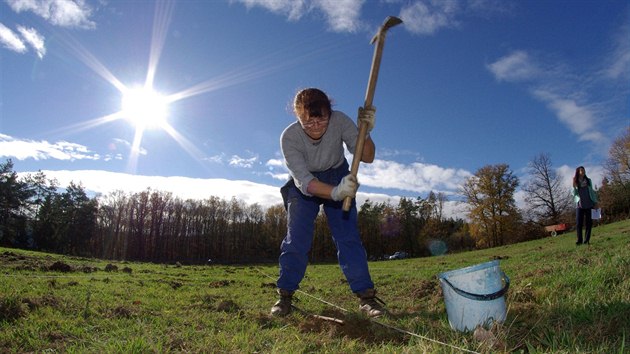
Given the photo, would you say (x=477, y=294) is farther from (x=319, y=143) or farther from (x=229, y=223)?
(x=229, y=223)

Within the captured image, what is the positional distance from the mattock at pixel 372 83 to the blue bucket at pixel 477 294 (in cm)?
134

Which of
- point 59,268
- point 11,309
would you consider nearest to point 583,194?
point 11,309

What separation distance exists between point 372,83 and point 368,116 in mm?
364

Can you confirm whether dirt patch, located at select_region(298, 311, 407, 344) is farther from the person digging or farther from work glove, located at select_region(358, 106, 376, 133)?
work glove, located at select_region(358, 106, 376, 133)

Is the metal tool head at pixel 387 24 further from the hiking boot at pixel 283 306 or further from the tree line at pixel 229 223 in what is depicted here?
the tree line at pixel 229 223

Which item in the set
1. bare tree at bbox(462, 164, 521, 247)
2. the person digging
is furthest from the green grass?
bare tree at bbox(462, 164, 521, 247)

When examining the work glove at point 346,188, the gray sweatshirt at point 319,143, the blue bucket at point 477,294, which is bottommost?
the blue bucket at point 477,294

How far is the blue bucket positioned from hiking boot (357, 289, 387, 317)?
928 millimetres

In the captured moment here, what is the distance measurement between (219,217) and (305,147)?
74012mm

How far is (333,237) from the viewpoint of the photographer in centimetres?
441

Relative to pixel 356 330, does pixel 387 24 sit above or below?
above

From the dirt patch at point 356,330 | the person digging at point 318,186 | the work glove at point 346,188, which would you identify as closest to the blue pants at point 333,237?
the person digging at point 318,186

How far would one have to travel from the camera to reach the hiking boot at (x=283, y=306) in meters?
4.08

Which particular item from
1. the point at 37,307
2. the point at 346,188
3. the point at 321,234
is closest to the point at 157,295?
the point at 37,307
